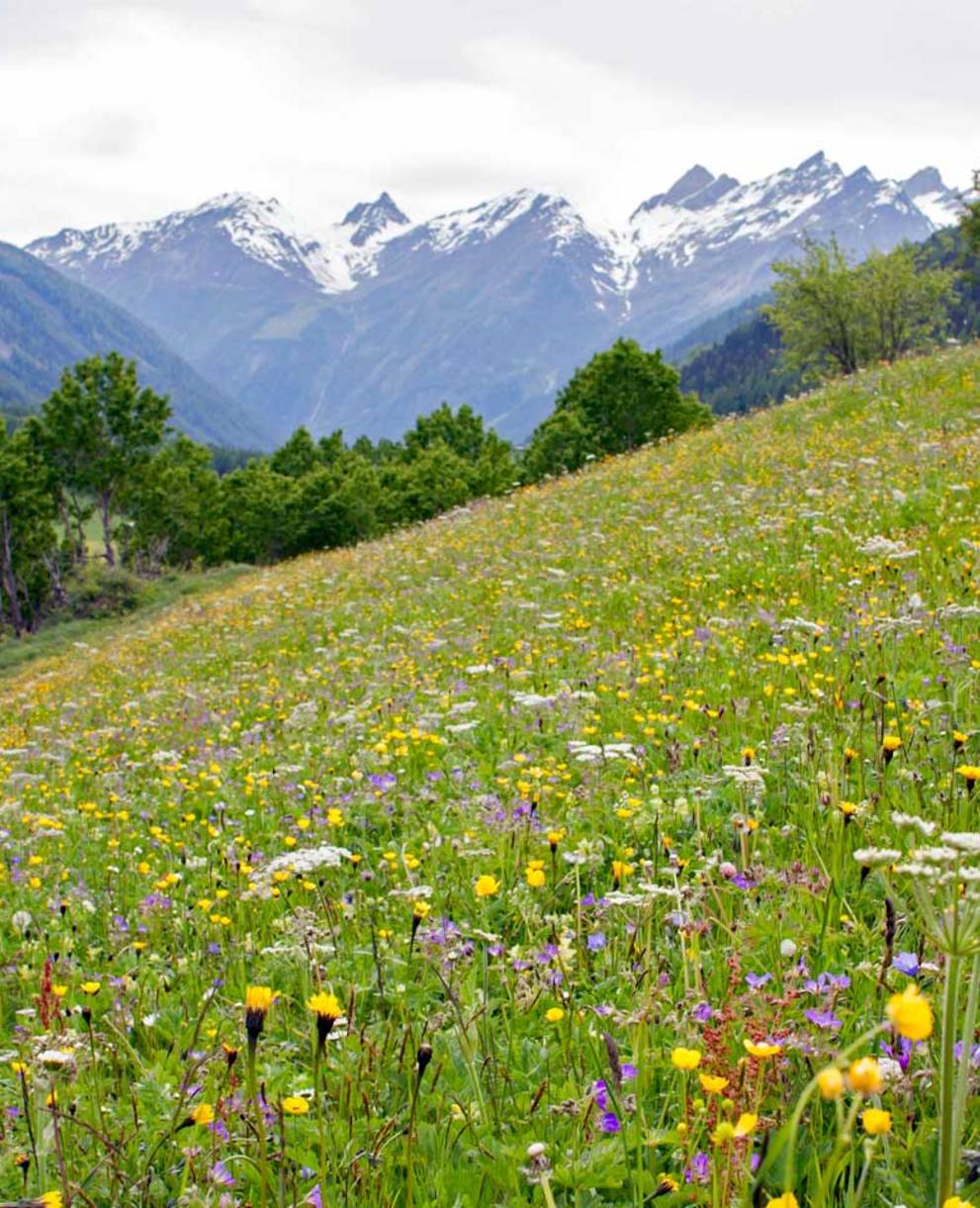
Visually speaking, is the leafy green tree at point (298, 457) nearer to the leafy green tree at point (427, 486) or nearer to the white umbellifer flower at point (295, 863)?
the leafy green tree at point (427, 486)

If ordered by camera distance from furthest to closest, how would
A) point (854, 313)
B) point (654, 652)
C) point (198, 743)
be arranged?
point (854, 313) → point (198, 743) → point (654, 652)

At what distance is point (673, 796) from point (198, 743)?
16.4 feet

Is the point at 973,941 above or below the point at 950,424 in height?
below

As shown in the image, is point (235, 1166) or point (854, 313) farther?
point (854, 313)

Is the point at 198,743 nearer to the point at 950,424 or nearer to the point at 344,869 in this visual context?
the point at 344,869

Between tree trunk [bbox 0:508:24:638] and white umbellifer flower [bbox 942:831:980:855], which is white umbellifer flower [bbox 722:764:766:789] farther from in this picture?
Answer: tree trunk [bbox 0:508:24:638]

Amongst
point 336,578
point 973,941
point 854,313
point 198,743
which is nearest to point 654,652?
point 198,743

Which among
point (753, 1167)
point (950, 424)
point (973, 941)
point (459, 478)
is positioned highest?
point (459, 478)

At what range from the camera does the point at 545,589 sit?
11.4m

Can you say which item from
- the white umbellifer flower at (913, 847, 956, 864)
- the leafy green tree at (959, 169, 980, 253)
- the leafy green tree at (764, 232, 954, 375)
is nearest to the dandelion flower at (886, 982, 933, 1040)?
the white umbellifer flower at (913, 847, 956, 864)

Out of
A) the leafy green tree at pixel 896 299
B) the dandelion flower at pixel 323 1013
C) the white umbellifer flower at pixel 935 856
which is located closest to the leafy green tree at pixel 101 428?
the leafy green tree at pixel 896 299

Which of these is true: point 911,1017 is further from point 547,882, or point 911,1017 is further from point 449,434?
point 449,434

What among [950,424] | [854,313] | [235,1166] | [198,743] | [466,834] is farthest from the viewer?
[854,313]

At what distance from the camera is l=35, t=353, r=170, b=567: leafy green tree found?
58875 mm
